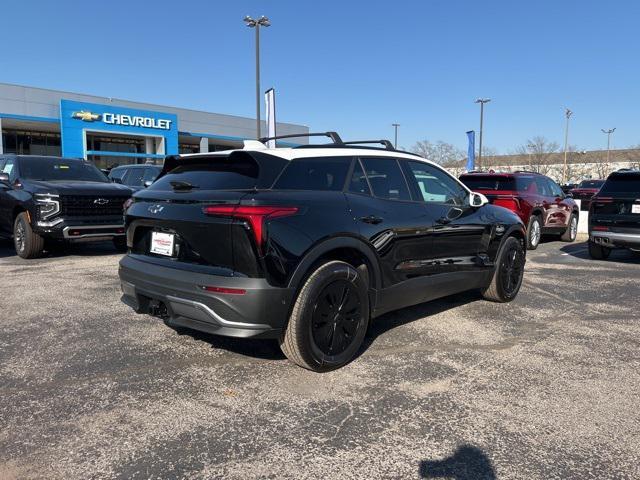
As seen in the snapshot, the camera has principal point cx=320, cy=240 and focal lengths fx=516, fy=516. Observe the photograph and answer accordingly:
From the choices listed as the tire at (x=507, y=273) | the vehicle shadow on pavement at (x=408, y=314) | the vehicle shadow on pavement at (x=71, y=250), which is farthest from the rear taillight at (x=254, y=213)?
the vehicle shadow on pavement at (x=71, y=250)

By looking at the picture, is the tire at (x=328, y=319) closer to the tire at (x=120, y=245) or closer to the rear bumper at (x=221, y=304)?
the rear bumper at (x=221, y=304)

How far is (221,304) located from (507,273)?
3808mm

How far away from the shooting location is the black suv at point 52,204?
8.26 metres

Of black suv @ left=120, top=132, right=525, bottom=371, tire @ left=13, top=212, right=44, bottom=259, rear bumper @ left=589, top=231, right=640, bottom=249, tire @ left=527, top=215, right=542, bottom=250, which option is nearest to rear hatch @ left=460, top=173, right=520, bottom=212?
tire @ left=527, top=215, right=542, bottom=250

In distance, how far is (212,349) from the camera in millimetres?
4270

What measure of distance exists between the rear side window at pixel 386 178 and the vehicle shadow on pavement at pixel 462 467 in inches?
87.9

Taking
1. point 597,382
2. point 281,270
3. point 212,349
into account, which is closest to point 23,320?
point 212,349

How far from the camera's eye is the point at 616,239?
29.1 ft

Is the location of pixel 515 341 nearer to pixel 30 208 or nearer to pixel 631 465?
pixel 631 465

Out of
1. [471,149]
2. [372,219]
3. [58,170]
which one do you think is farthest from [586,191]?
[372,219]

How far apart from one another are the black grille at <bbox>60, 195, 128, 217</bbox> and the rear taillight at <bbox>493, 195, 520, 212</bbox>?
7.31 m

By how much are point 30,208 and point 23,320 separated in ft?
13.1

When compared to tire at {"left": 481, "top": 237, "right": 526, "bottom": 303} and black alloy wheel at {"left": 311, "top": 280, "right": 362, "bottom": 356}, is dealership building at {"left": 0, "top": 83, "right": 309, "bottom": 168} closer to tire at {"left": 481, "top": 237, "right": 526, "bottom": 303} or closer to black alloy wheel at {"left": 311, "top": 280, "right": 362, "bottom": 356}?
tire at {"left": 481, "top": 237, "right": 526, "bottom": 303}

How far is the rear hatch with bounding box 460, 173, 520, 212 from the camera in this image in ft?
34.8
